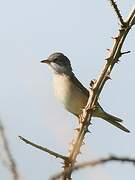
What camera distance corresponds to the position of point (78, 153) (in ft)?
6.27

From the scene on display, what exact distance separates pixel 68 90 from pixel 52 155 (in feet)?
21.8

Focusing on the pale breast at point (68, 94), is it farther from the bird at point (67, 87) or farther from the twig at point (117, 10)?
the twig at point (117, 10)

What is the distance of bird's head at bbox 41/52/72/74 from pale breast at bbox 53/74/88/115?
313mm

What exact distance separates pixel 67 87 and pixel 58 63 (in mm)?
1133

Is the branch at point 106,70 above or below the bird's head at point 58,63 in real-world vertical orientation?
above

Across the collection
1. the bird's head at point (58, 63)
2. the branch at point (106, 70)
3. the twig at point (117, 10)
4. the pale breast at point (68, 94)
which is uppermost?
the twig at point (117, 10)

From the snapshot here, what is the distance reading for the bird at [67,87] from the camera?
8.20m

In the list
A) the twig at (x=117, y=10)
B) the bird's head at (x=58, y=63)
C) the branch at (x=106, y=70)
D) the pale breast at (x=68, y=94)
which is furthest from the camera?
the bird's head at (x=58, y=63)

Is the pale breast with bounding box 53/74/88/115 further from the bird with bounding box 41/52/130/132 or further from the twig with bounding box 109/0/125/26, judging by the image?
the twig with bounding box 109/0/125/26

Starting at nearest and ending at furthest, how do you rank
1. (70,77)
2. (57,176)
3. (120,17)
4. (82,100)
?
(57,176), (120,17), (82,100), (70,77)

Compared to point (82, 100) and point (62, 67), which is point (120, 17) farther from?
point (62, 67)

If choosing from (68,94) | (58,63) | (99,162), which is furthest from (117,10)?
(58,63)

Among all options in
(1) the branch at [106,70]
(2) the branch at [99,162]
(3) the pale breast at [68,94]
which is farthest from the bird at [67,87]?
(2) the branch at [99,162]

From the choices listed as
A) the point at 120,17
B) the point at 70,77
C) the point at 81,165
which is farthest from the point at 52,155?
the point at 70,77
